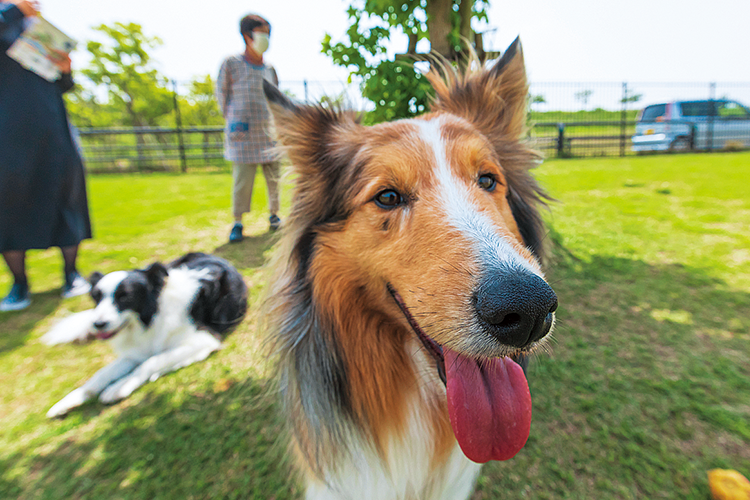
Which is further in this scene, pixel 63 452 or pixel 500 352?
pixel 63 452

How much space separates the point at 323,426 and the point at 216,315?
2.09 metres

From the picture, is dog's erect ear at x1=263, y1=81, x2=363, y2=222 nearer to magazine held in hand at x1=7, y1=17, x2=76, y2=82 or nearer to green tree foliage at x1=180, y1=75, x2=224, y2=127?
magazine held in hand at x1=7, y1=17, x2=76, y2=82

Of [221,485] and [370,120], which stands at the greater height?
[370,120]

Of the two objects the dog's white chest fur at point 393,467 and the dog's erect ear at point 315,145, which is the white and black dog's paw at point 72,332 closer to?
the dog's erect ear at point 315,145

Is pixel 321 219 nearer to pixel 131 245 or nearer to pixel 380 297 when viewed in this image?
pixel 380 297

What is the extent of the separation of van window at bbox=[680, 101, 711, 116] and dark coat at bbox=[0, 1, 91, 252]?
22.2m

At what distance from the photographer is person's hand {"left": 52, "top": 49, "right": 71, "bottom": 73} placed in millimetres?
3512

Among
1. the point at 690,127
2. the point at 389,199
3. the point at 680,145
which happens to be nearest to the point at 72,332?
the point at 389,199

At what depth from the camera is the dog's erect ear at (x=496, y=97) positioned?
2088mm

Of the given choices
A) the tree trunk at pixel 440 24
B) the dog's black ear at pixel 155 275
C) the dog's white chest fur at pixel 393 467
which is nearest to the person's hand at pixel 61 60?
the dog's black ear at pixel 155 275

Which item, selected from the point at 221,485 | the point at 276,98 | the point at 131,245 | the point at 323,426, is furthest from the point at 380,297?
the point at 131,245

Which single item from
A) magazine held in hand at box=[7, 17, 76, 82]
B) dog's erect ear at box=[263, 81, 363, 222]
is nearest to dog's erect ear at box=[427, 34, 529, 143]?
dog's erect ear at box=[263, 81, 363, 222]

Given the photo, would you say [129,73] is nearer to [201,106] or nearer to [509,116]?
[201,106]

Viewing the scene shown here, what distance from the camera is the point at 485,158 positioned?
66.8 inches
